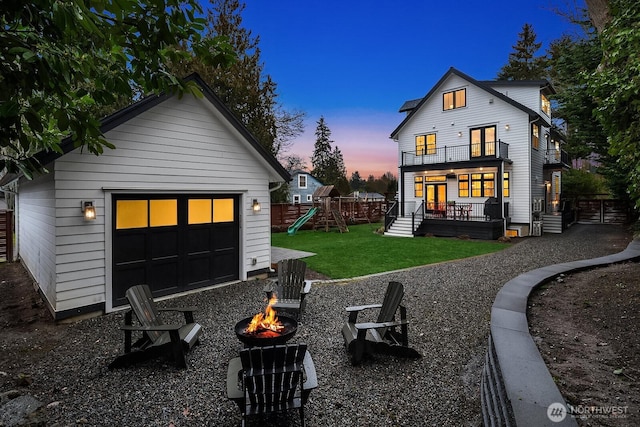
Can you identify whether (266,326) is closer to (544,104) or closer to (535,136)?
(535,136)

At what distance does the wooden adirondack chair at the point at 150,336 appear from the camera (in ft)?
13.6

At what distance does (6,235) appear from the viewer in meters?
12.1

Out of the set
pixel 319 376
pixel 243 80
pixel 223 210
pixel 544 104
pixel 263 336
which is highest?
pixel 243 80

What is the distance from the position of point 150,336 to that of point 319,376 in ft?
8.02

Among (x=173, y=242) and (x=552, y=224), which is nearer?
(x=173, y=242)

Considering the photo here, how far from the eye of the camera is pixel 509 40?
130 feet

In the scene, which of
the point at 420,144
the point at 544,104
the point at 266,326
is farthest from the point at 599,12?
the point at 544,104

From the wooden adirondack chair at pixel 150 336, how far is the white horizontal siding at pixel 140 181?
7.27 feet

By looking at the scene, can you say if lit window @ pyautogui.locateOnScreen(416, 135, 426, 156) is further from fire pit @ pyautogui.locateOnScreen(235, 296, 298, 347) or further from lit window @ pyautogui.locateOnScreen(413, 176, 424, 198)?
fire pit @ pyautogui.locateOnScreen(235, 296, 298, 347)

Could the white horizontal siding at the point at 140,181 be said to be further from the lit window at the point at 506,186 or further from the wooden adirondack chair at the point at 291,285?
the lit window at the point at 506,186

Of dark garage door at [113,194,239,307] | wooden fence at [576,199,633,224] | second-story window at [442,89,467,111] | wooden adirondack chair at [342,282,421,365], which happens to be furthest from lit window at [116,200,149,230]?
wooden fence at [576,199,633,224]

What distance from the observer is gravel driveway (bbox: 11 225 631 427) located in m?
3.28

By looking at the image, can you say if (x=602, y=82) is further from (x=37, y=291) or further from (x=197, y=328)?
(x=37, y=291)

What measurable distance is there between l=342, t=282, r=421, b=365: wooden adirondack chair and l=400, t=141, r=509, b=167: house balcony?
1615cm
